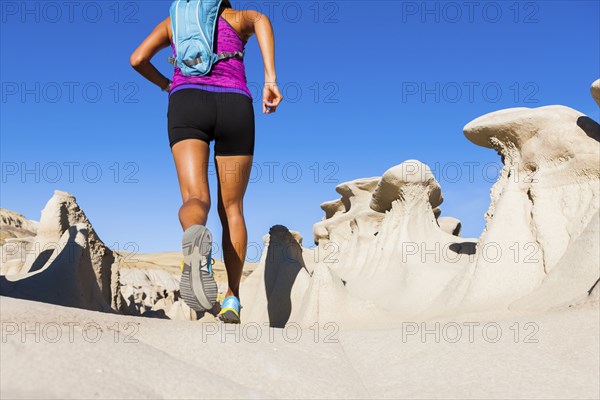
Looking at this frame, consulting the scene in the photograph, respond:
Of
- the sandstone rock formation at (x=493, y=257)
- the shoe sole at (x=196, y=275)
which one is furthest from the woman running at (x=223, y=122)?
the sandstone rock formation at (x=493, y=257)

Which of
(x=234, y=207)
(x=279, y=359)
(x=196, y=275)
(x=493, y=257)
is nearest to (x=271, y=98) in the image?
(x=234, y=207)

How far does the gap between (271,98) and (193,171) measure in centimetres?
52

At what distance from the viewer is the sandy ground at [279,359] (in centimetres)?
145

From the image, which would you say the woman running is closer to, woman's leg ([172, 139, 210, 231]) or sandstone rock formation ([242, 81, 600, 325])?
woman's leg ([172, 139, 210, 231])

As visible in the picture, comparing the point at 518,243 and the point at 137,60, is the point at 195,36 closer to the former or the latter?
the point at 137,60

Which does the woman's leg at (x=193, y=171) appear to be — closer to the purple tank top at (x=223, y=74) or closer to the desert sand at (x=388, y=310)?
the purple tank top at (x=223, y=74)

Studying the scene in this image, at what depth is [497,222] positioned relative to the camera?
Result: 6074 millimetres

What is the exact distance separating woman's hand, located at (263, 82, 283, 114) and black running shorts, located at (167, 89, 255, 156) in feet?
0.52

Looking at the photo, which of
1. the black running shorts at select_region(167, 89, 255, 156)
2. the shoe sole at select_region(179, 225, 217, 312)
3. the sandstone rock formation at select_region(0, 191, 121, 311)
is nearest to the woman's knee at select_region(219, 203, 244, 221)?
the black running shorts at select_region(167, 89, 255, 156)

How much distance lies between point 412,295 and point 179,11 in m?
7.95

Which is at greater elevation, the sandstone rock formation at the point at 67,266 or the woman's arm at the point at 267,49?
the woman's arm at the point at 267,49

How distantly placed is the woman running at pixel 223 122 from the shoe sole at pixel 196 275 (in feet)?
0.46

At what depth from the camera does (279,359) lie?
1.81 meters

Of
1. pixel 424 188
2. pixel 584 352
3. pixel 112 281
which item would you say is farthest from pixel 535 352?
pixel 424 188
